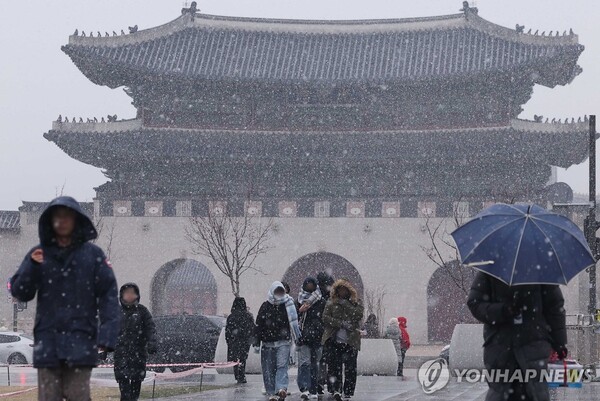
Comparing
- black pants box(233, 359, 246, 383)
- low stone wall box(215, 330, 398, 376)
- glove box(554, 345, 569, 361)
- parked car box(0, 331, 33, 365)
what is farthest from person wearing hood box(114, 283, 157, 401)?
parked car box(0, 331, 33, 365)

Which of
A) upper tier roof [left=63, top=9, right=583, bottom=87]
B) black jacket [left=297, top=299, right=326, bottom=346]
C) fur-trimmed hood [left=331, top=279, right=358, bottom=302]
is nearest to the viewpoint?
fur-trimmed hood [left=331, top=279, right=358, bottom=302]

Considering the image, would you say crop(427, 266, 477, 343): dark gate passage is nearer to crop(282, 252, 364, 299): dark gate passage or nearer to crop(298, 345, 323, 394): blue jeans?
crop(282, 252, 364, 299): dark gate passage

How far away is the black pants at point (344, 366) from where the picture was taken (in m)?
13.0

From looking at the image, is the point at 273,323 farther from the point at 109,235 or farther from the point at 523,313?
the point at 109,235

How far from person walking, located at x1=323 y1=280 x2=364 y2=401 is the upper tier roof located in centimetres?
2421

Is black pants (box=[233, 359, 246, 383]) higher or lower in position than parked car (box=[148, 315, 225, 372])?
lower

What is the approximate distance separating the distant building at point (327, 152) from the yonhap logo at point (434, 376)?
1949 cm

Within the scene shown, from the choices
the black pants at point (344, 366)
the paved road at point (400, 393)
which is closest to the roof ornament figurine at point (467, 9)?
the paved road at point (400, 393)

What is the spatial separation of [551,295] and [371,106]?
30.3 m

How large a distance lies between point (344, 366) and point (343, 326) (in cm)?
61

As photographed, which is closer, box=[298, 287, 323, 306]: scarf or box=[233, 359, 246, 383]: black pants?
box=[298, 287, 323, 306]: scarf

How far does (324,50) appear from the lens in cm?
3900

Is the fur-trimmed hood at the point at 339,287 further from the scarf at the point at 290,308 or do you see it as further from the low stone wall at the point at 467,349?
the low stone wall at the point at 467,349

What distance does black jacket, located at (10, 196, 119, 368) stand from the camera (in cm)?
654
